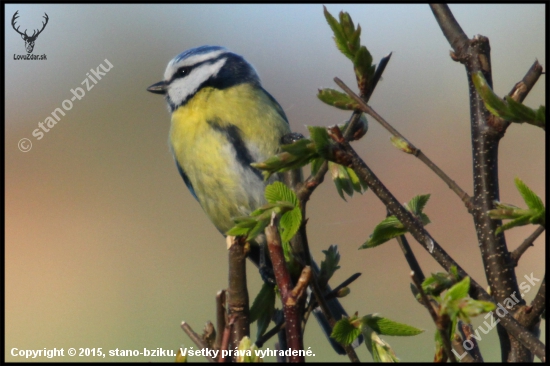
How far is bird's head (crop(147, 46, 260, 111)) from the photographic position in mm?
2027

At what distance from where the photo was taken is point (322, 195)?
4.53 m

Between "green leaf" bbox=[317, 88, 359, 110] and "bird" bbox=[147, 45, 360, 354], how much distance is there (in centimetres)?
110

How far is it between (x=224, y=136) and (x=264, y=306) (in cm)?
106

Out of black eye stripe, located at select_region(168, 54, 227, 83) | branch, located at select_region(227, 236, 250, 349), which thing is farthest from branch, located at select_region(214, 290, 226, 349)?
black eye stripe, located at select_region(168, 54, 227, 83)

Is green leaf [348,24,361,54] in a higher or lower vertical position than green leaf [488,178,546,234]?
higher

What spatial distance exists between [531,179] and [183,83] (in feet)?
10.5

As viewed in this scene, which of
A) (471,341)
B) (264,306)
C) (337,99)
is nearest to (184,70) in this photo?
(264,306)

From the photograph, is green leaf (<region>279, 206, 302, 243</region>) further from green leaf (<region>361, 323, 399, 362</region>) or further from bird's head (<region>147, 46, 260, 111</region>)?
bird's head (<region>147, 46, 260, 111</region>)

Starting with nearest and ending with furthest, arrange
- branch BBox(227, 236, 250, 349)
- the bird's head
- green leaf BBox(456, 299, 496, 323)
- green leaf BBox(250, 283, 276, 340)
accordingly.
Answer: green leaf BBox(456, 299, 496, 323), branch BBox(227, 236, 250, 349), green leaf BBox(250, 283, 276, 340), the bird's head

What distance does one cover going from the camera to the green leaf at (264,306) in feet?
2.70

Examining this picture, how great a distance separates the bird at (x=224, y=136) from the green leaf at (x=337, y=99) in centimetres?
110

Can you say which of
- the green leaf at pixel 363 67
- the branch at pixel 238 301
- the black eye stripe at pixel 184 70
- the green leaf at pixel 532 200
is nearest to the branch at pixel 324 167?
the green leaf at pixel 363 67

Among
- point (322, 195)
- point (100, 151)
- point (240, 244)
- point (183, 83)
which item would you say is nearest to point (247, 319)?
point (240, 244)

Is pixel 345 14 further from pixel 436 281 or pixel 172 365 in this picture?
pixel 172 365
